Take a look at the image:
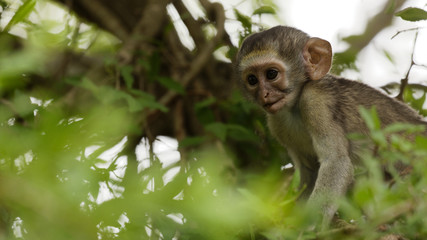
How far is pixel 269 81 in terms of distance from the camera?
490cm

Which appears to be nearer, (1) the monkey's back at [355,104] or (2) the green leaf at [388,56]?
(1) the monkey's back at [355,104]

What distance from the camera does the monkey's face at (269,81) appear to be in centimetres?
477

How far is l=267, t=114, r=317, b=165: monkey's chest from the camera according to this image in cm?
498

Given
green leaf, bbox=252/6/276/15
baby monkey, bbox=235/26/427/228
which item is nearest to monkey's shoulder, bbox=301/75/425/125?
baby monkey, bbox=235/26/427/228

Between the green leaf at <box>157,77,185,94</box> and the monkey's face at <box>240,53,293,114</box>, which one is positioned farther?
the green leaf at <box>157,77,185,94</box>

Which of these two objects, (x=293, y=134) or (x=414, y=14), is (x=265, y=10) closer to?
(x=293, y=134)

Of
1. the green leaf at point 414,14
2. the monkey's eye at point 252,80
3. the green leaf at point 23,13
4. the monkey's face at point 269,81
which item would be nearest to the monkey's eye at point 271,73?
the monkey's face at point 269,81

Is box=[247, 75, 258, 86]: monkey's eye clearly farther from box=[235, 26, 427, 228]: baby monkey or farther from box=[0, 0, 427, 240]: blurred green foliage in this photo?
box=[0, 0, 427, 240]: blurred green foliage

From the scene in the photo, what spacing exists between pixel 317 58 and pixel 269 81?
45 centimetres

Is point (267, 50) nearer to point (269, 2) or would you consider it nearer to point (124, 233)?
point (269, 2)

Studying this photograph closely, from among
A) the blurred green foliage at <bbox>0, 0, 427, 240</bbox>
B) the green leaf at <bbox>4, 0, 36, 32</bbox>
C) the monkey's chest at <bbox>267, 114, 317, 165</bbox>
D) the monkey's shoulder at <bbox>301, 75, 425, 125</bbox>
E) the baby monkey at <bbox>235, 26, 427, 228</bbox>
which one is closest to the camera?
the blurred green foliage at <bbox>0, 0, 427, 240</bbox>

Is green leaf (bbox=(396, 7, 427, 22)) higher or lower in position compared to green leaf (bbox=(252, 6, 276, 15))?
higher

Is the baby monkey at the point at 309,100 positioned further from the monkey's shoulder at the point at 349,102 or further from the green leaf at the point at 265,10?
the green leaf at the point at 265,10

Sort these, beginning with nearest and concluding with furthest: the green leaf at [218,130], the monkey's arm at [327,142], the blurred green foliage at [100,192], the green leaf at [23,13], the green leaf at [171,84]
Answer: the blurred green foliage at [100,192] < the green leaf at [23,13] < the monkey's arm at [327,142] < the green leaf at [218,130] < the green leaf at [171,84]
